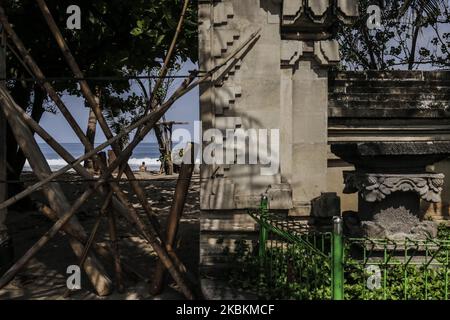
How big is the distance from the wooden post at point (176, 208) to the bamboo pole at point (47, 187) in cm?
80

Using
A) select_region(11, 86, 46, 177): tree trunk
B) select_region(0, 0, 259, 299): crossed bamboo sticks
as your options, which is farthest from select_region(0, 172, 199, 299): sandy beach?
select_region(11, 86, 46, 177): tree trunk

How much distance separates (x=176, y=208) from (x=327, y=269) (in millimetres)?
2390

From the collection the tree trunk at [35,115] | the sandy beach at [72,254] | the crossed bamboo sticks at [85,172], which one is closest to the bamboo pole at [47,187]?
the crossed bamboo sticks at [85,172]

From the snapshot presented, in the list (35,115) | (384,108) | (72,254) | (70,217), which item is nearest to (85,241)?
(70,217)

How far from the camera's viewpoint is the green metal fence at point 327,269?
5.70 metres

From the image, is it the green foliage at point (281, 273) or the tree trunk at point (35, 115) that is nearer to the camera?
the green foliage at point (281, 273)

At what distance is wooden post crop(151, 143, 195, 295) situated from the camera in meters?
7.29

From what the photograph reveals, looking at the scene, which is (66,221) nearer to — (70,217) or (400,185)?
(70,217)

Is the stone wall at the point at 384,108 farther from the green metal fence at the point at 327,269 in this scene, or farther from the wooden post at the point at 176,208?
the wooden post at the point at 176,208

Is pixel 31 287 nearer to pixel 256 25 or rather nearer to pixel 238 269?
pixel 238 269

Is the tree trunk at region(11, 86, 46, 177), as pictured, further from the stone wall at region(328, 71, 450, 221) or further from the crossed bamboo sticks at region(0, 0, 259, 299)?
the stone wall at region(328, 71, 450, 221)

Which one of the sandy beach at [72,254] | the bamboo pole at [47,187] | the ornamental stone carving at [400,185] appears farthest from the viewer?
the sandy beach at [72,254]

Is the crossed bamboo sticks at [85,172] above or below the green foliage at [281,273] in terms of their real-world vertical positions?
above

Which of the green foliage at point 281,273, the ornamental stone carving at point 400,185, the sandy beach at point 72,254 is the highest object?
the ornamental stone carving at point 400,185
